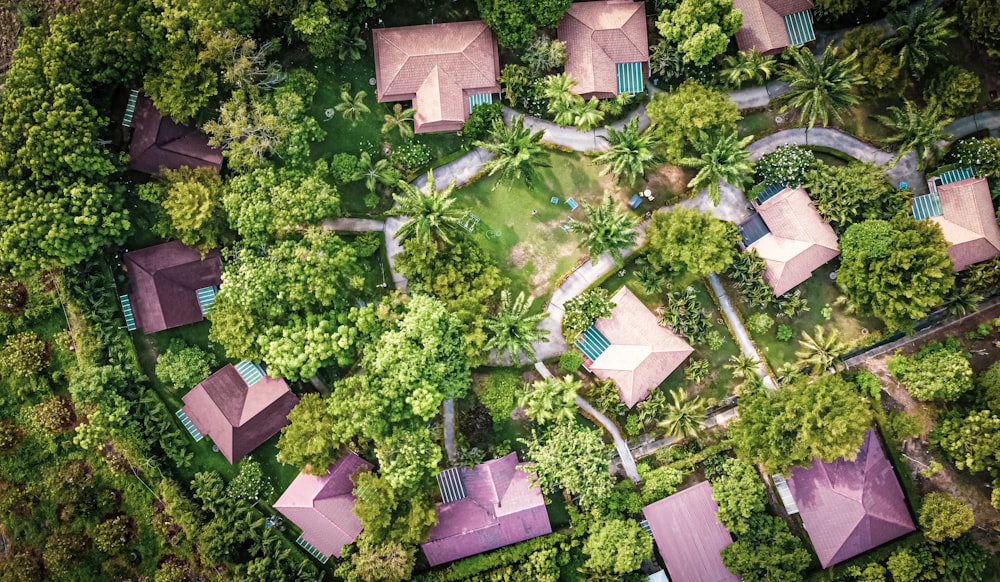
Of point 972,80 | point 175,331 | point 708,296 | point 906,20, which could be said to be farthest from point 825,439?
point 175,331

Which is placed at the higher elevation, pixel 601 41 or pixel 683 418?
pixel 601 41

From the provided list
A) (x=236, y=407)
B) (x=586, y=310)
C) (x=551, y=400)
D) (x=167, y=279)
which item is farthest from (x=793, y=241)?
(x=167, y=279)

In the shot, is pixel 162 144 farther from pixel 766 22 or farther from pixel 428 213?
pixel 766 22

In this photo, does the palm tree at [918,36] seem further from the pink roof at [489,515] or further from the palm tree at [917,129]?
the pink roof at [489,515]

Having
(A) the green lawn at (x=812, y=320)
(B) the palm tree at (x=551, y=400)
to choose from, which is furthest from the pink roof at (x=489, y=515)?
(A) the green lawn at (x=812, y=320)

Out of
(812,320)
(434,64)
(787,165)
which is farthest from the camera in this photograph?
(812,320)

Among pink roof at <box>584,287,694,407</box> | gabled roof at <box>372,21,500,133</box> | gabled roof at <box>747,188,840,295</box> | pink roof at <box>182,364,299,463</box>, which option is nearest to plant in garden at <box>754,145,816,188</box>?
gabled roof at <box>747,188,840,295</box>

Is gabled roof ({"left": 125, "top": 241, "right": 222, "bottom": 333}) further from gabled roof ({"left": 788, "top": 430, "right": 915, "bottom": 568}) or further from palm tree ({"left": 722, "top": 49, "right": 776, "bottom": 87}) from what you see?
gabled roof ({"left": 788, "top": 430, "right": 915, "bottom": 568})
